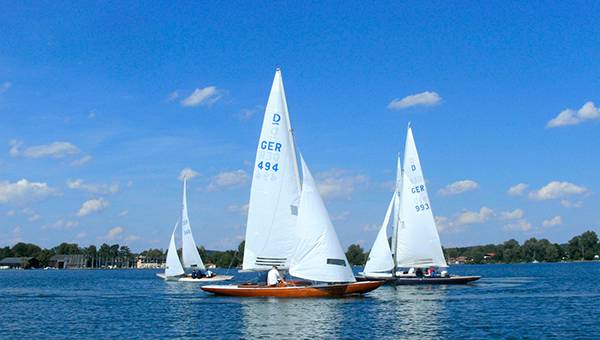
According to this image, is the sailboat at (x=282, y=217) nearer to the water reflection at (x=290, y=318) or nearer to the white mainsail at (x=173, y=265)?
the water reflection at (x=290, y=318)

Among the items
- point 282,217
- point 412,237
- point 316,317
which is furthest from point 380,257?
point 316,317

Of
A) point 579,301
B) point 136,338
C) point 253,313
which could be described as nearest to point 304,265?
point 253,313

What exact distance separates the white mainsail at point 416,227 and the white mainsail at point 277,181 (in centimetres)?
2072

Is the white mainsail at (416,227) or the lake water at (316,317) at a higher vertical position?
the white mainsail at (416,227)

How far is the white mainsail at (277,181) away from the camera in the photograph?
50.3 m

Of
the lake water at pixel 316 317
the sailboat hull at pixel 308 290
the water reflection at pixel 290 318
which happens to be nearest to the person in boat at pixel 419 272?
the lake water at pixel 316 317

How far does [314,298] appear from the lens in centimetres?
4878

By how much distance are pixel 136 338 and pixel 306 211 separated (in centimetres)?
1719

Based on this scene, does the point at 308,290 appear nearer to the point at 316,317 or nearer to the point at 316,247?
the point at 316,247

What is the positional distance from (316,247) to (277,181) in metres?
5.73

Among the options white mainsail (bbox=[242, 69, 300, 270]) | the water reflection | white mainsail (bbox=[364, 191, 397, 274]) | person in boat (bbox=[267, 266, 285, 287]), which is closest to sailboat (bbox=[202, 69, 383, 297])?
white mainsail (bbox=[242, 69, 300, 270])

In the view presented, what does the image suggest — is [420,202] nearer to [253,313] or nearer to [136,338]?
[253,313]

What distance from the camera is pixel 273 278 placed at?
49.5 metres

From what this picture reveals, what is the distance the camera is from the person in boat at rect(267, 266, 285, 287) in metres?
49.3
